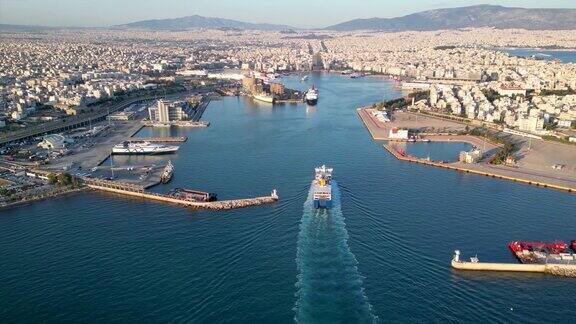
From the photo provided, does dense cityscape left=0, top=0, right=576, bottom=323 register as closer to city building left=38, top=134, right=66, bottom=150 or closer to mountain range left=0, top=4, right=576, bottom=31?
city building left=38, top=134, right=66, bottom=150

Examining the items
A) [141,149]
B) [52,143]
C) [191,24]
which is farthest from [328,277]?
[191,24]

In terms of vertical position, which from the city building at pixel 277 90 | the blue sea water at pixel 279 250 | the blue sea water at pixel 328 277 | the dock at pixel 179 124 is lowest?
the dock at pixel 179 124

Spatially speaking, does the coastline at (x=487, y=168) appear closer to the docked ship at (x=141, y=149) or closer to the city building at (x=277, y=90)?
the docked ship at (x=141, y=149)

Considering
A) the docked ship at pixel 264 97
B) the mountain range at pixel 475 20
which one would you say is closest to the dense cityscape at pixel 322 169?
the docked ship at pixel 264 97

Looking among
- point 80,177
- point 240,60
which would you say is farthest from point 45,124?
point 240,60

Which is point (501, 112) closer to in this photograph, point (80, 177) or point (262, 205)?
point (262, 205)
